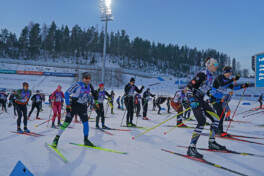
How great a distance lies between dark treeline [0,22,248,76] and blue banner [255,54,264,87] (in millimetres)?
67936

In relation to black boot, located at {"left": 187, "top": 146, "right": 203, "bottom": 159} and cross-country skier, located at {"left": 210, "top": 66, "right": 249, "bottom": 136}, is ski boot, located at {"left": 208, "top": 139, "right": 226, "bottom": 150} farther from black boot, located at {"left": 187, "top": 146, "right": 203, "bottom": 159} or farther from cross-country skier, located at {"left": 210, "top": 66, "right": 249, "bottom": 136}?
cross-country skier, located at {"left": 210, "top": 66, "right": 249, "bottom": 136}

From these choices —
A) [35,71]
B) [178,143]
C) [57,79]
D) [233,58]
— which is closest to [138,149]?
[178,143]

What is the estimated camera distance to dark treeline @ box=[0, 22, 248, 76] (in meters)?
74.5

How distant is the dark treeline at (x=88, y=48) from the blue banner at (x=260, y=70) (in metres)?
67.9

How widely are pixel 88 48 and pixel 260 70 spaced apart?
254 feet

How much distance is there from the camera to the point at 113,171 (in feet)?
9.73

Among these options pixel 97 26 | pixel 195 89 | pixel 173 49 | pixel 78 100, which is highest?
pixel 97 26

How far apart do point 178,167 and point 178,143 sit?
6.05 feet

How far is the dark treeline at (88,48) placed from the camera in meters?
74.5

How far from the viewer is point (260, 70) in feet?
33.5

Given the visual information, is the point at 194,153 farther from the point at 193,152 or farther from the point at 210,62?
the point at 210,62

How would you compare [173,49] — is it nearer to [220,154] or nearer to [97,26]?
[97,26]

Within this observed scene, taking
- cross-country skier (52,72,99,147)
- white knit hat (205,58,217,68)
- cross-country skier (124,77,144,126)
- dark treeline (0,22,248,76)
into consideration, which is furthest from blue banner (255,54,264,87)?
dark treeline (0,22,248,76)

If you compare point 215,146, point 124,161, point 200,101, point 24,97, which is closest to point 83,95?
point 124,161
